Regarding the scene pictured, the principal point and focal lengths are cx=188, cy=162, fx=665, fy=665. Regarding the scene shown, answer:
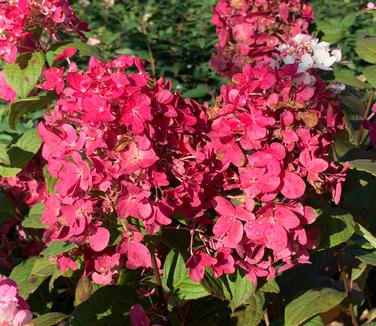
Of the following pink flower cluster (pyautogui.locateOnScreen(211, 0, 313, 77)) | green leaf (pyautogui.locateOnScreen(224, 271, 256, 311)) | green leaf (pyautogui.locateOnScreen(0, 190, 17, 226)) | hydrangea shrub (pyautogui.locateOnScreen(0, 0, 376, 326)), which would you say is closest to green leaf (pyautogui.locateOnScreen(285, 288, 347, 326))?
hydrangea shrub (pyautogui.locateOnScreen(0, 0, 376, 326))

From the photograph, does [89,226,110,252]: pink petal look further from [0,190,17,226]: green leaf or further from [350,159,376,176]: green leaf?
[0,190,17,226]: green leaf

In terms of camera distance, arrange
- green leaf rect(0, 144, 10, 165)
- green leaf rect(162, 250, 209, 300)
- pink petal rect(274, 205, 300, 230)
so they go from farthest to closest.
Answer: green leaf rect(0, 144, 10, 165) < green leaf rect(162, 250, 209, 300) < pink petal rect(274, 205, 300, 230)

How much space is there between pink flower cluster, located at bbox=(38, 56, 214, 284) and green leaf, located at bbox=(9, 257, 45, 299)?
0.46 metres

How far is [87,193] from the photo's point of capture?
1.23 meters

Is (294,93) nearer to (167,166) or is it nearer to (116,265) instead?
(167,166)

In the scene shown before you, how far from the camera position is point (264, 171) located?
119cm

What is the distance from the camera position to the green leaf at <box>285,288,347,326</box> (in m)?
1.39

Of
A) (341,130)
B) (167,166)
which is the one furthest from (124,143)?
(341,130)

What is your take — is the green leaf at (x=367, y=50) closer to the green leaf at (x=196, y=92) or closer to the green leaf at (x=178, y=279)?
the green leaf at (x=178, y=279)

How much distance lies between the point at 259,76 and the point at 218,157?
0.61 ft

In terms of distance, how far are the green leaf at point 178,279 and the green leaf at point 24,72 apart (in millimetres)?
585

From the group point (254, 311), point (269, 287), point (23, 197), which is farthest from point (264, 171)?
point (23, 197)

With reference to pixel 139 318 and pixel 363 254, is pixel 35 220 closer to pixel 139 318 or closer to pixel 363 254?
pixel 139 318

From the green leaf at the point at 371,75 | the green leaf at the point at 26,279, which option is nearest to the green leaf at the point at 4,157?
the green leaf at the point at 26,279
